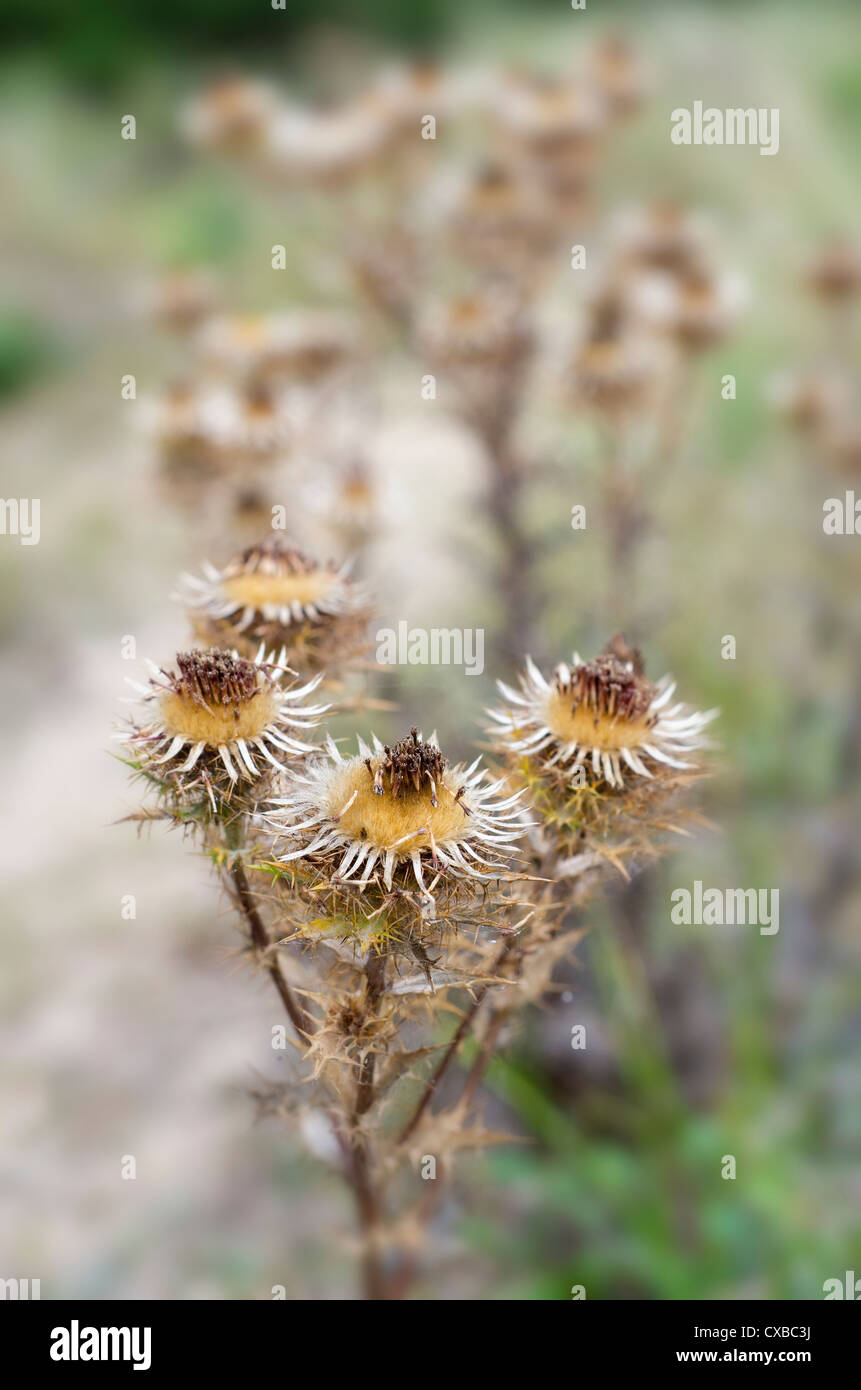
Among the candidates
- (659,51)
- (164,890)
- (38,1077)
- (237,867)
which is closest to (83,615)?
(164,890)

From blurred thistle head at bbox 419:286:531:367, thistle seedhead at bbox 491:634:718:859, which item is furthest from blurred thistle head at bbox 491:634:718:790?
blurred thistle head at bbox 419:286:531:367

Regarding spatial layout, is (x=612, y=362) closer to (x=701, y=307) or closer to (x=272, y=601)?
(x=701, y=307)

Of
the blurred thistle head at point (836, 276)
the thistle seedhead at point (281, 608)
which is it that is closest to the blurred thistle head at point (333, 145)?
the blurred thistle head at point (836, 276)

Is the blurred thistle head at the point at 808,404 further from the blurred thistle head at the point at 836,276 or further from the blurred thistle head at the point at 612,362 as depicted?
the blurred thistle head at the point at 612,362

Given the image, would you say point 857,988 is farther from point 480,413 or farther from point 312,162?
point 312,162

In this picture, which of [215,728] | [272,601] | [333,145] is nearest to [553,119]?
[333,145]

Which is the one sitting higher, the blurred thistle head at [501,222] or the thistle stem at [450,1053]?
the blurred thistle head at [501,222]
